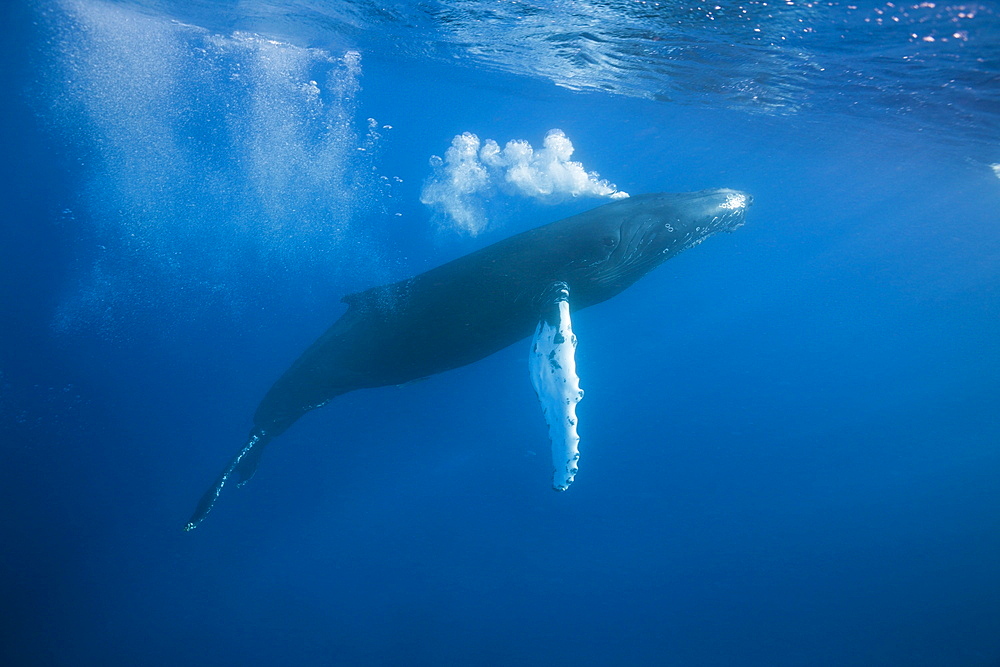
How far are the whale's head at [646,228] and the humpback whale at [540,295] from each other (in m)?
0.01

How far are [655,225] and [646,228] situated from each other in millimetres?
136

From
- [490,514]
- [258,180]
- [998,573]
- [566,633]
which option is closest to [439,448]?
[490,514]

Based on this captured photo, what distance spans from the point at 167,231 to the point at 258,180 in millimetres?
6043

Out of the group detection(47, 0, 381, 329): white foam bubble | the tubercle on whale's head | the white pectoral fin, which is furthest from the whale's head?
detection(47, 0, 381, 329): white foam bubble

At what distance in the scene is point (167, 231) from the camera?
2670 cm

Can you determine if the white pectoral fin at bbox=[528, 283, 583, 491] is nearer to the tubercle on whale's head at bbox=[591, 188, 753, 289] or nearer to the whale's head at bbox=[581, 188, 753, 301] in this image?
the whale's head at bbox=[581, 188, 753, 301]

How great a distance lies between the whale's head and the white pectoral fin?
0.82 meters

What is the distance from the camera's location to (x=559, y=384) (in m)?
5.38

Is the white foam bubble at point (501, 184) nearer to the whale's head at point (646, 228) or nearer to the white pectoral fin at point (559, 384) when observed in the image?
the whale's head at point (646, 228)

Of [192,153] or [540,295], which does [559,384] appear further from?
[192,153]

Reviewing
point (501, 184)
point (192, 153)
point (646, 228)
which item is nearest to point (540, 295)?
point (646, 228)

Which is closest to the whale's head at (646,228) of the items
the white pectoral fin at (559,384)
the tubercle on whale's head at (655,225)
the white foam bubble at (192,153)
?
the tubercle on whale's head at (655,225)

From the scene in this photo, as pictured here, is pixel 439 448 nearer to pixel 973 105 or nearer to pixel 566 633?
pixel 566 633

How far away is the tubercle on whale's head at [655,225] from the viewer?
585 cm
